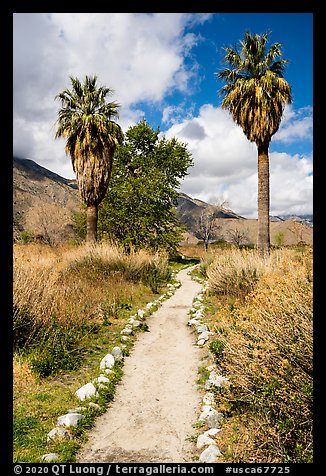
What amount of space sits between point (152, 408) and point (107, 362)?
4.99 feet

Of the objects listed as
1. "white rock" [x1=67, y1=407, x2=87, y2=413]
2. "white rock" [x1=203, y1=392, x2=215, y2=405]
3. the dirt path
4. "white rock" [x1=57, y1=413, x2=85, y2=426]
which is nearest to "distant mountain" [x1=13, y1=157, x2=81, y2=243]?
the dirt path

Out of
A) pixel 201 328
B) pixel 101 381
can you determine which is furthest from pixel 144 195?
pixel 101 381

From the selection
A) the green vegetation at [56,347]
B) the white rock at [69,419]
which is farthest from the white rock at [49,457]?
the white rock at [69,419]

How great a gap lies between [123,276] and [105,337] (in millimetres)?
6077

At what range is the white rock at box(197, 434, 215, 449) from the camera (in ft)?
11.5

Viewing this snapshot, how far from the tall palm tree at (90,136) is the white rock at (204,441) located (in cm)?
1315

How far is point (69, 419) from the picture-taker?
3.90 metres

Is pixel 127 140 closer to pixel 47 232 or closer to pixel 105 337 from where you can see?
pixel 47 232

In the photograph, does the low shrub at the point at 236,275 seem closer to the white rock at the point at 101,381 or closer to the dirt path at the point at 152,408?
the dirt path at the point at 152,408

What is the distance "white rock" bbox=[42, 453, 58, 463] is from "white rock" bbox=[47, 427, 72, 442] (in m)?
0.29

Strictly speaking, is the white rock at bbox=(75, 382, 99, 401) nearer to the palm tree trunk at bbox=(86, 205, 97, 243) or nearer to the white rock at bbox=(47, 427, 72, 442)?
the white rock at bbox=(47, 427, 72, 442)

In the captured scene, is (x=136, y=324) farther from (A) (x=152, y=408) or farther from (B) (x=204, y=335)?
(A) (x=152, y=408)

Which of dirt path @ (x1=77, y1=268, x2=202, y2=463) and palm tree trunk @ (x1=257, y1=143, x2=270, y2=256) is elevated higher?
palm tree trunk @ (x1=257, y1=143, x2=270, y2=256)
